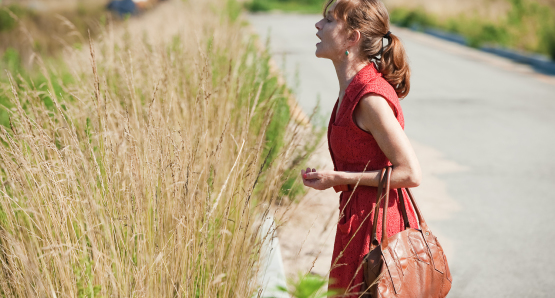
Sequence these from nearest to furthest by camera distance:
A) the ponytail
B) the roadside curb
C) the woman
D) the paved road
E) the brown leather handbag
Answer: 1. the brown leather handbag
2. the woman
3. the ponytail
4. the paved road
5. the roadside curb

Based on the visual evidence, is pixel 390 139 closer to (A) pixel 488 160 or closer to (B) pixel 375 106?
(B) pixel 375 106

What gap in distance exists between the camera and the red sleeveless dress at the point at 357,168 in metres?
1.80

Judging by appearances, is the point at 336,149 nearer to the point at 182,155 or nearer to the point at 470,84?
the point at 182,155

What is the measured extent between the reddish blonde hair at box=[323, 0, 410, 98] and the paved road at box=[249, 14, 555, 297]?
1.88 m

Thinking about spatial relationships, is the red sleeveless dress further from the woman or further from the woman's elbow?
the woman's elbow

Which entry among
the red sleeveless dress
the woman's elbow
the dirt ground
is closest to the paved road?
the dirt ground

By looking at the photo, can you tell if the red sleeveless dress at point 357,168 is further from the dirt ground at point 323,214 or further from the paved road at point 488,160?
the paved road at point 488,160

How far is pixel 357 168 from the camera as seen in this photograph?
1.89m

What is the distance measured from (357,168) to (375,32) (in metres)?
0.52

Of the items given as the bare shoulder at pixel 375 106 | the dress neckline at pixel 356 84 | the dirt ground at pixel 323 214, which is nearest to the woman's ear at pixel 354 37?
the dress neckline at pixel 356 84

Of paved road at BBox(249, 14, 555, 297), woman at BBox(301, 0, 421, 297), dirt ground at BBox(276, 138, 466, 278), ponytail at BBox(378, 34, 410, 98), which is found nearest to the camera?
woman at BBox(301, 0, 421, 297)

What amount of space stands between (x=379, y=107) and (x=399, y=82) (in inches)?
10.0

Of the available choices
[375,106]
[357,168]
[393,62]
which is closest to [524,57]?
[393,62]

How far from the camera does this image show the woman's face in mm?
1856
